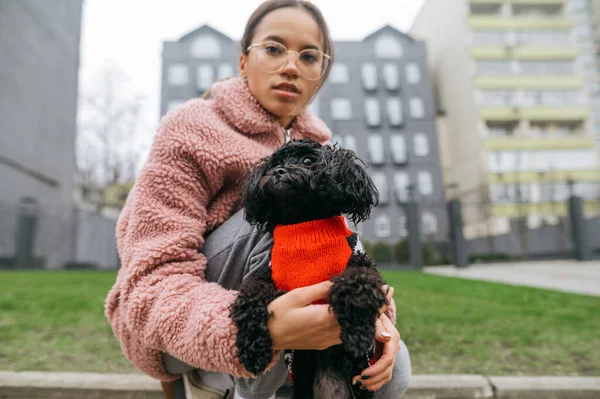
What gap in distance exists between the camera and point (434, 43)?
32906mm

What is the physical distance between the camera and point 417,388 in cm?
223

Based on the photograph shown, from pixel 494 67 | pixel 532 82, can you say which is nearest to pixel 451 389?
pixel 494 67

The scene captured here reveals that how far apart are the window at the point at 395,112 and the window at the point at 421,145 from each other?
1597mm

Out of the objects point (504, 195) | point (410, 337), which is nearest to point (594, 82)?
point (504, 195)

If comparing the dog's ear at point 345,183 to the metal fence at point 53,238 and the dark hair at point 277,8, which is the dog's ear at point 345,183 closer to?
the dark hair at point 277,8

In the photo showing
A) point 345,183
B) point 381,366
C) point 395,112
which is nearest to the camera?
point 381,366

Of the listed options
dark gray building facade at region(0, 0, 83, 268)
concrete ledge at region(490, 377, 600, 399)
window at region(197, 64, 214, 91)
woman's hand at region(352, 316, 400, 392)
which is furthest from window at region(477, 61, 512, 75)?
woman's hand at region(352, 316, 400, 392)

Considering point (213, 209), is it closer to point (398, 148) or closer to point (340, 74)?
point (398, 148)

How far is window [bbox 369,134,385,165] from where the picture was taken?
28156 millimetres

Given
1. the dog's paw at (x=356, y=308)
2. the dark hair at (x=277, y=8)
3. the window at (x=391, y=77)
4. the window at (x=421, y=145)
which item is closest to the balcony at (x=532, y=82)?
the window at (x=421, y=145)

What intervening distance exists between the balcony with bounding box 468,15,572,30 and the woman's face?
103 feet

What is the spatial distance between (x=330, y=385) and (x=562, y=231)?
16182mm

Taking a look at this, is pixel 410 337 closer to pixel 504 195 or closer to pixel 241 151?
pixel 241 151

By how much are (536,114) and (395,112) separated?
32.3 feet
